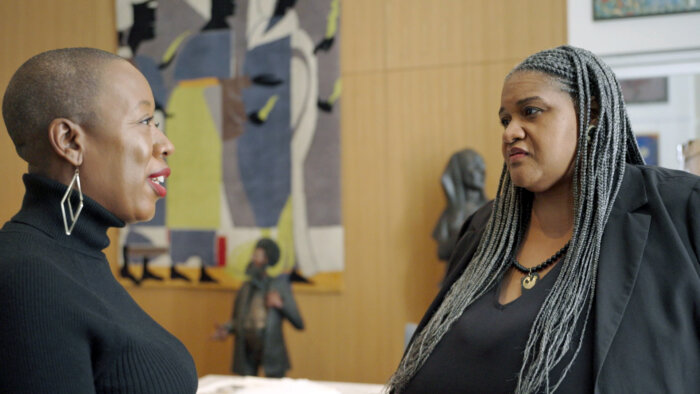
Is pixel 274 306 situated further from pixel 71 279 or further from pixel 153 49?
pixel 71 279

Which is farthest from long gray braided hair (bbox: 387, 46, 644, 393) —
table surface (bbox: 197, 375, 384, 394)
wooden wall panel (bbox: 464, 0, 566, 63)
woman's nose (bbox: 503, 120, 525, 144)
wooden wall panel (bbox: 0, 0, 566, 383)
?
wooden wall panel (bbox: 464, 0, 566, 63)

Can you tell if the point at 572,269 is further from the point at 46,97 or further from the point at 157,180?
the point at 46,97

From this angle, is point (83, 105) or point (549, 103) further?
point (549, 103)

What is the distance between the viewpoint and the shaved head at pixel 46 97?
1.06 metres

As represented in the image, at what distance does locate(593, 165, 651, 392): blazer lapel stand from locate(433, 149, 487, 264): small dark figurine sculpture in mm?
2602

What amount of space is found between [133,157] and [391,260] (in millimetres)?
3577

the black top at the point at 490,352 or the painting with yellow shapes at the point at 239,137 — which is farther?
the painting with yellow shapes at the point at 239,137

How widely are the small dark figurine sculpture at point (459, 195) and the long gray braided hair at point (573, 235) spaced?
2.39 metres

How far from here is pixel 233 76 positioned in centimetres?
498

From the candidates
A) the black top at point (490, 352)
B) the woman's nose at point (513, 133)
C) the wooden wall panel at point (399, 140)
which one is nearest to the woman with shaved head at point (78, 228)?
the black top at point (490, 352)

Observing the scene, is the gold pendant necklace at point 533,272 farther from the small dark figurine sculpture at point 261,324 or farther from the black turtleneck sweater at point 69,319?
the small dark figurine sculpture at point 261,324

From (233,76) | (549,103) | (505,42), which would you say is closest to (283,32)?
(233,76)

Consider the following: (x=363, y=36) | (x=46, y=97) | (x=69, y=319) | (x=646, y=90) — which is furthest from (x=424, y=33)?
(x=69, y=319)

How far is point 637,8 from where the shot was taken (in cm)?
422
